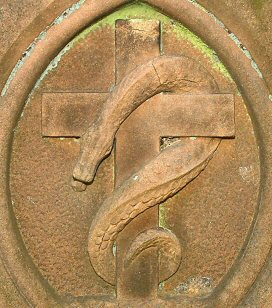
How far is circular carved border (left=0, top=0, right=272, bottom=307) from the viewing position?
1.70 m

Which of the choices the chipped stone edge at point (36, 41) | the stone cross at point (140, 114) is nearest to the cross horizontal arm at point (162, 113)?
the stone cross at point (140, 114)

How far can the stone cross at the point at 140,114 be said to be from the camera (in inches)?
67.4

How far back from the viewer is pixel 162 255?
1751mm

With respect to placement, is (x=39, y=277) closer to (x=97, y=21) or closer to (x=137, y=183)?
(x=137, y=183)

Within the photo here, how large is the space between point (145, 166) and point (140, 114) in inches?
6.0

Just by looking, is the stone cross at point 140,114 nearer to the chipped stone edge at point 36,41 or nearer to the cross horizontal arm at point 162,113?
the cross horizontal arm at point 162,113

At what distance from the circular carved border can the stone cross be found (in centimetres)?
7

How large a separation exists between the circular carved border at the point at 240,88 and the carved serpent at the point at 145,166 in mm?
106

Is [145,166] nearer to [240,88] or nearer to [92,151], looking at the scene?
[92,151]

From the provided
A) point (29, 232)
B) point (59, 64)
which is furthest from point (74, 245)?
point (59, 64)

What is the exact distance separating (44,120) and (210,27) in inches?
21.5

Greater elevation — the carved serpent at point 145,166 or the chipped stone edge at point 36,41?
the chipped stone edge at point 36,41

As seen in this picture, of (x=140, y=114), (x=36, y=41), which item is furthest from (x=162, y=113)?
(x=36, y=41)

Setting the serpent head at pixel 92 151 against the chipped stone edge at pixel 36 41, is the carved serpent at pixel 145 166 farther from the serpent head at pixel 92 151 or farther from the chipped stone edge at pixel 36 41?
the chipped stone edge at pixel 36 41
